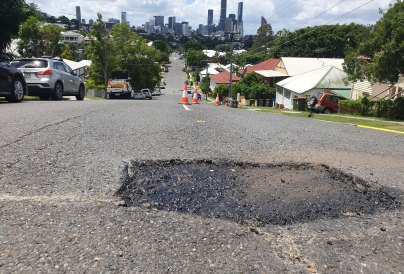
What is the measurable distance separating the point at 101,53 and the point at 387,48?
33.6 meters

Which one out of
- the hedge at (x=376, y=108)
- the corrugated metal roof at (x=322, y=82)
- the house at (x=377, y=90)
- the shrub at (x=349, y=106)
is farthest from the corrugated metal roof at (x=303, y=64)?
the hedge at (x=376, y=108)

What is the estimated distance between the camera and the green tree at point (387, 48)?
18.0m

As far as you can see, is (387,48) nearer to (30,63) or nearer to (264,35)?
(30,63)

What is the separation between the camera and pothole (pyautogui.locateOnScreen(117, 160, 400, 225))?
11.9ft

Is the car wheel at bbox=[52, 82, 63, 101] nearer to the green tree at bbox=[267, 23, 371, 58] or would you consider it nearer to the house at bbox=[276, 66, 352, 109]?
the house at bbox=[276, 66, 352, 109]

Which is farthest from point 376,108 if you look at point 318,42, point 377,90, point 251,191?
point 318,42

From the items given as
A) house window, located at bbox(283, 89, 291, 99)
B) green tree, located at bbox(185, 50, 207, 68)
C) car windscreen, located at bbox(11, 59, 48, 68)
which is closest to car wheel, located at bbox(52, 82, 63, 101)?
car windscreen, located at bbox(11, 59, 48, 68)

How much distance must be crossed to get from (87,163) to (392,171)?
4102 millimetres

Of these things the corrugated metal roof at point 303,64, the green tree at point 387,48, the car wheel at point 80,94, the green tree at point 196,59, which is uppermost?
the green tree at point 196,59

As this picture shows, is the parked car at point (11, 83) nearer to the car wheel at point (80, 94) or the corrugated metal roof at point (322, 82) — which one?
the car wheel at point (80, 94)

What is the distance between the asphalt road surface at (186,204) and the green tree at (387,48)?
13389mm

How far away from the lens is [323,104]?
2525 centimetres

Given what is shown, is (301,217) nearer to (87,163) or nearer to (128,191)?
(128,191)

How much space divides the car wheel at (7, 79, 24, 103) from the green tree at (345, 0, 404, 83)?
16.1 meters
